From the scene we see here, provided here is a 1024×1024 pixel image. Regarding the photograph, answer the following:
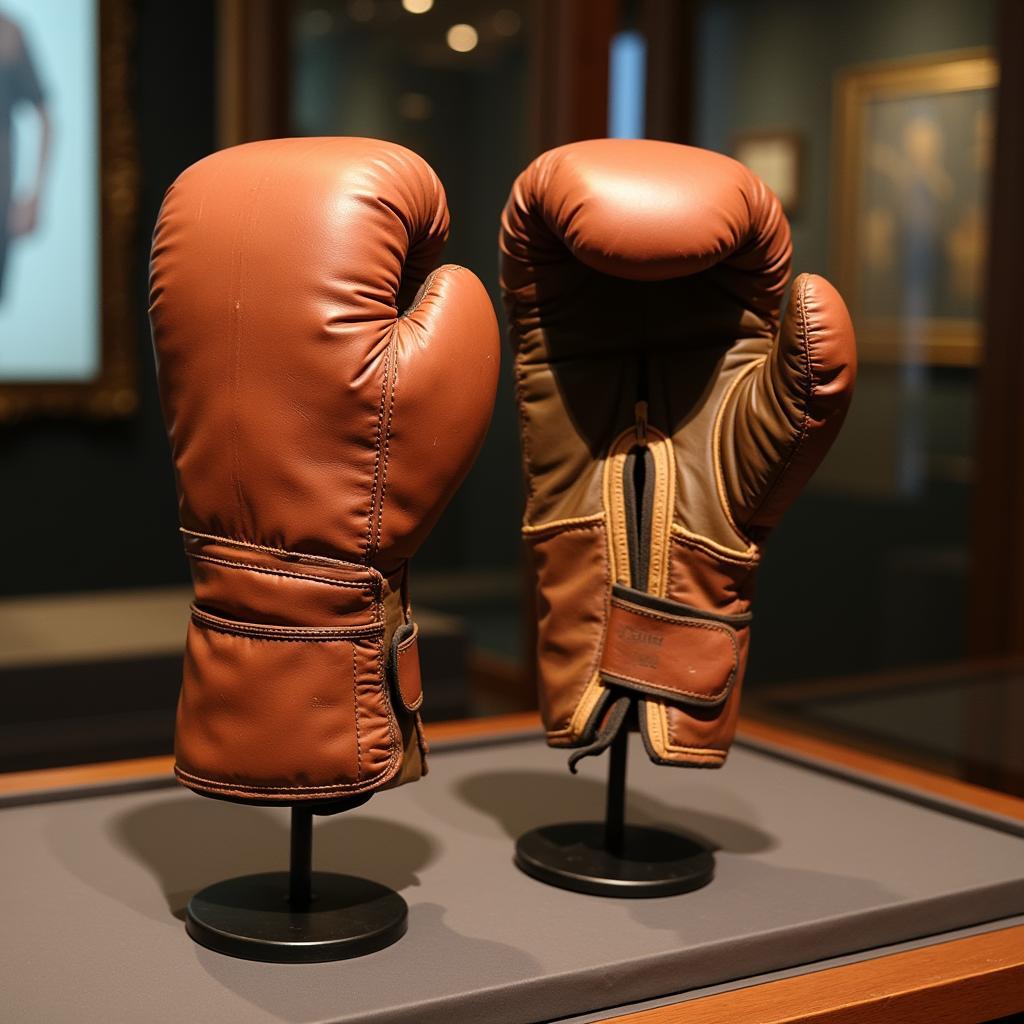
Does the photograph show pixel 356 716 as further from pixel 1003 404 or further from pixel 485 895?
pixel 1003 404

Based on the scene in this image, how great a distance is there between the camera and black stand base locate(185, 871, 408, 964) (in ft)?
3.91

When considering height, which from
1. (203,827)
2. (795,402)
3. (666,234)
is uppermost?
(666,234)

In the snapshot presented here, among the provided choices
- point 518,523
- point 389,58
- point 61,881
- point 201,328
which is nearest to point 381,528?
point 201,328

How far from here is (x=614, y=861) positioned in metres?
1.43

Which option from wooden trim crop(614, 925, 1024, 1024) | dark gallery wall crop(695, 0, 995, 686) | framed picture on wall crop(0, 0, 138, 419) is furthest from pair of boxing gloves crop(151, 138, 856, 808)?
framed picture on wall crop(0, 0, 138, 419)

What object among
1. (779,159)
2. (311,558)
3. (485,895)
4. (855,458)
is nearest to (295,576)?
(311,558)

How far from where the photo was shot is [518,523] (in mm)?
3100

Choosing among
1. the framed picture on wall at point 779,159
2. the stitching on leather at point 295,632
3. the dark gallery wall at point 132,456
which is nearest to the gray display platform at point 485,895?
the stitching on leather at point 295,632

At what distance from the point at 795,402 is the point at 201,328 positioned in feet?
1.65

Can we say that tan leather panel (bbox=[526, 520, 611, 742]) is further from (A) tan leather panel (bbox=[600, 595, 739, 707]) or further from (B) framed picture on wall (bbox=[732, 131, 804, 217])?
(B) framed picture on wall (bbox=[732, 131, 804, 217])

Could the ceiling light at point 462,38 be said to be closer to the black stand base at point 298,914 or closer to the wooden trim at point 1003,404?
the wooden trim at point 1003,404

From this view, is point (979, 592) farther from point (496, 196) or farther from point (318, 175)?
point (318, 175)

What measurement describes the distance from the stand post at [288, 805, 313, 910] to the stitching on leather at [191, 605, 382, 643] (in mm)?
184

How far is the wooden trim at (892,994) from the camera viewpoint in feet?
3.82
